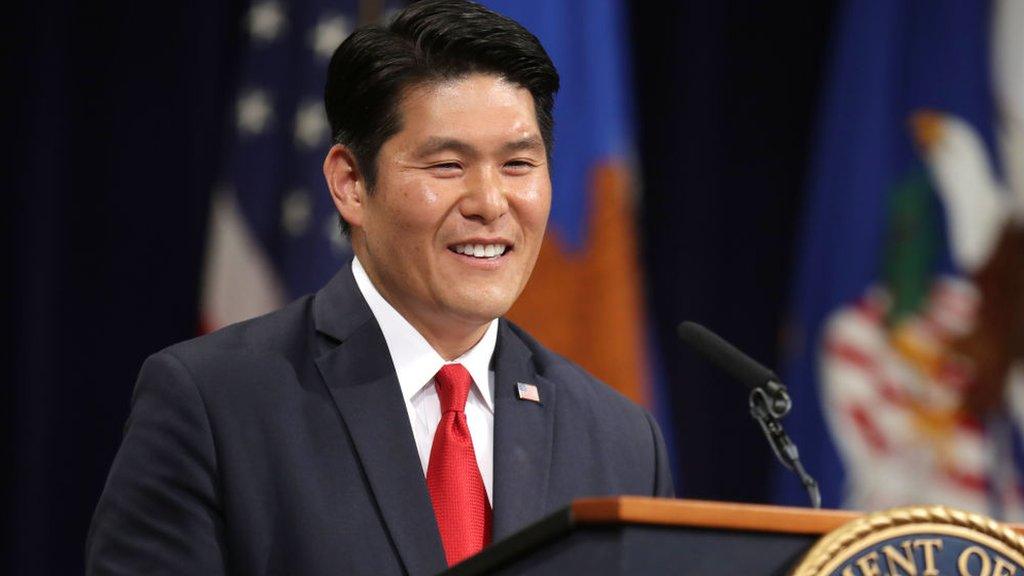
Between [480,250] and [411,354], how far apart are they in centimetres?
19

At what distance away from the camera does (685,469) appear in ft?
15.7

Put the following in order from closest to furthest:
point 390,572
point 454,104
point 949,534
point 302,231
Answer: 1. point 949,534
2. point 390,572
3. point 454,104
4. point 302,231

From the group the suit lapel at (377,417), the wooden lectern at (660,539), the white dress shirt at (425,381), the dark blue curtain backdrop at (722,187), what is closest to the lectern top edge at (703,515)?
the wooden lectern at (660,539)

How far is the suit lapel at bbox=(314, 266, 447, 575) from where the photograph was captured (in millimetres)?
1874

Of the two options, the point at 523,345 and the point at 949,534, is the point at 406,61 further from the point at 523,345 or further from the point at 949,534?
the point at 949,534

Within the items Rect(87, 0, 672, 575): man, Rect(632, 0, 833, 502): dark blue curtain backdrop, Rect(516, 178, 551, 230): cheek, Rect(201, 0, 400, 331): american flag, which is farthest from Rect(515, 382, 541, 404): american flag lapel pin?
Rect(632, 0, 833, 502): dark blue curtain backdrop

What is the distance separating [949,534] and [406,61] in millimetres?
1066

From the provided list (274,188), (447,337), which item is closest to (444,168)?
(447,337)

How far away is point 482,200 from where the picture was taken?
2.05m

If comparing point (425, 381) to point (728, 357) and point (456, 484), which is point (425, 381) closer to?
point (456, 484)

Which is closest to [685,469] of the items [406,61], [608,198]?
[608,198]

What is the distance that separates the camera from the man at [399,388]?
1867 mm

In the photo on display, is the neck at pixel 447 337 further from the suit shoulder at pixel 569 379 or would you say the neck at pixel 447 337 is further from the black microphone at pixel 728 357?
the black microphone at pixel 728 357

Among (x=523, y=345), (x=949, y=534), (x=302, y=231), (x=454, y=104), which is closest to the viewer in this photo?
(x=949, y=534)
